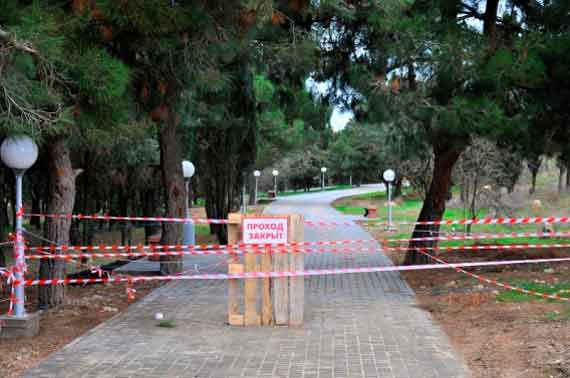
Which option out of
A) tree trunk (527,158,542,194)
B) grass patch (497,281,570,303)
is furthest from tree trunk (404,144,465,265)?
grass patch (497,281,570,303)

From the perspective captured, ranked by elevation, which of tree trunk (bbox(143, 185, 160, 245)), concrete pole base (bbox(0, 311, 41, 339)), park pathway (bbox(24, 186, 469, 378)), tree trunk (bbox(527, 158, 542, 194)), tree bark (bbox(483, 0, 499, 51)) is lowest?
park pathway (bbox(24, 186, 469, 378))

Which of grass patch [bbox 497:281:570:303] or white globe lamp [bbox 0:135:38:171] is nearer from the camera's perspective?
white globe lamp [bbox 0:135:38:171]

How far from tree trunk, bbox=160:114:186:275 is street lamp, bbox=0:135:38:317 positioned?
5.48 meters

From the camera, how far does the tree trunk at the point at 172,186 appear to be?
44.8 ft

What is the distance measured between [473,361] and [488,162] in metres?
17.2

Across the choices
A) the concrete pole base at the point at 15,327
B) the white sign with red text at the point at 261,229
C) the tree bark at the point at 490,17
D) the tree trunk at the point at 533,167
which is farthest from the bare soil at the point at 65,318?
the tree trunk at the point at 533,167

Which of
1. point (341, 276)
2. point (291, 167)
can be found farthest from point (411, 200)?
point (341, 276)

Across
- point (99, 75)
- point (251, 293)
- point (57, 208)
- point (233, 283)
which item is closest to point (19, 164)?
point (57, 208)

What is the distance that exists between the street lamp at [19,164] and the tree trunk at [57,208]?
4.21 feet

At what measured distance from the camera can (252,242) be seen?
808 cm

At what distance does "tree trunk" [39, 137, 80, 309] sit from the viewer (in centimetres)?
948

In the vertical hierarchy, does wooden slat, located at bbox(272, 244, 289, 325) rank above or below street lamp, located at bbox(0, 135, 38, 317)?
below

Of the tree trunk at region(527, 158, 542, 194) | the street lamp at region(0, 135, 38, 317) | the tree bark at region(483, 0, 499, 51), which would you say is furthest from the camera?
the tree trunk at region(527, 158, 542, 194)

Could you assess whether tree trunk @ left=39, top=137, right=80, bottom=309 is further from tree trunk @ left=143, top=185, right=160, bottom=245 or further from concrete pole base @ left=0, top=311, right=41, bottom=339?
tree trunk @ left=143, top=185, right=160, bottom=245
